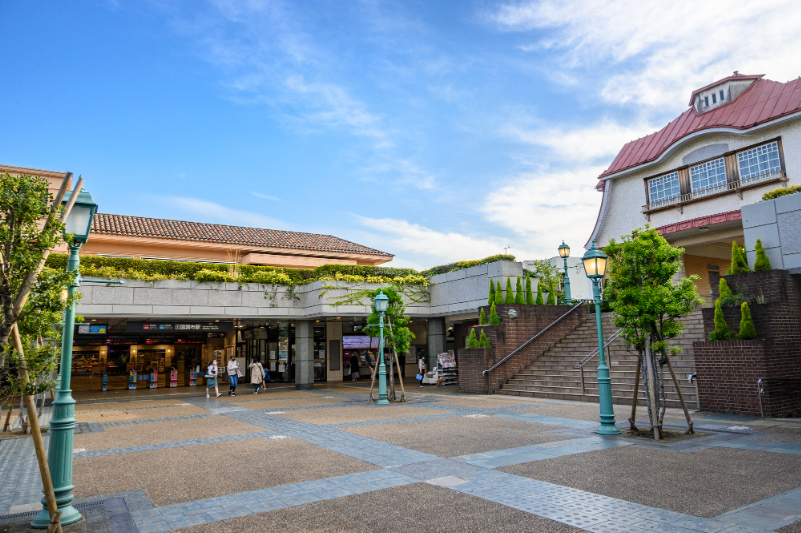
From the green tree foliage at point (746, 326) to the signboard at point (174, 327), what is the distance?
69.3ft

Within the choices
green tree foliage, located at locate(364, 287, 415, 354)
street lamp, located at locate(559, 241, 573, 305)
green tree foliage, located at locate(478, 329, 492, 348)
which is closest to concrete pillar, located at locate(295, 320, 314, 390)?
green tree foliage, located at locate(364, 287, 415, 354)

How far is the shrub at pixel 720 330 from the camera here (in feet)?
40.7

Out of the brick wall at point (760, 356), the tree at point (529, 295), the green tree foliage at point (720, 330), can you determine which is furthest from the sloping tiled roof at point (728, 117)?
the green tree foliage at point (720, 330)

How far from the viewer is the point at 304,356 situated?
2422cm

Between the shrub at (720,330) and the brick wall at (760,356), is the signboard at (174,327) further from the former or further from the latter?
the shrub at (720,330)

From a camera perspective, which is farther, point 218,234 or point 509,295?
point 218,234

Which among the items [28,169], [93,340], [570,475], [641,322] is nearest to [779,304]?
[641,322]

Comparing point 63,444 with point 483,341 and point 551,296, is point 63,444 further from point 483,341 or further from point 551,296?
point 551,296

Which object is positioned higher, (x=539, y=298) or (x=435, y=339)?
(x=539, y=298)

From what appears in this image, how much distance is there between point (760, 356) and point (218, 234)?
1106 inches

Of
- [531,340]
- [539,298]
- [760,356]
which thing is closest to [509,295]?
[539,298]

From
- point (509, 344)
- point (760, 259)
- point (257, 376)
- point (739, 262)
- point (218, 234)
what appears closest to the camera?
point (760, 259)

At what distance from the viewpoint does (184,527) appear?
5363 millimetres

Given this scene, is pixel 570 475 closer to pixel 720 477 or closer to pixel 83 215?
pixel 720 477
